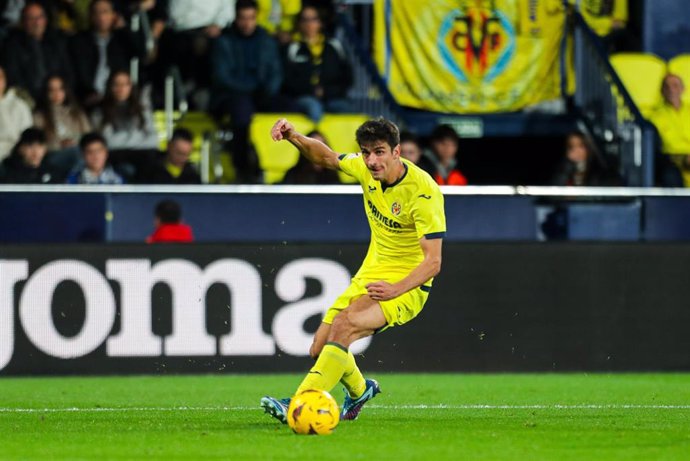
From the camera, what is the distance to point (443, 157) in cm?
1463

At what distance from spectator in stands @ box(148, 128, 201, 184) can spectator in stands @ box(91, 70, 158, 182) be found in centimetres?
47

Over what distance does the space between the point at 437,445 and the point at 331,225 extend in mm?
6344

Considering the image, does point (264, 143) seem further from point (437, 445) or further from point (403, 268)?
point (437, 445)

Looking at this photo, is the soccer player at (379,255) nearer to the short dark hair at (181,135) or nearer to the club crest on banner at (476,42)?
the short dark hair at (181,135)

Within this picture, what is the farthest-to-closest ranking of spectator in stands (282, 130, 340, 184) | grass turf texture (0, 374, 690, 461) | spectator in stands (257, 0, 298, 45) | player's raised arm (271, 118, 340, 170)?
spectator in stands (257, 0, 298, 45) < spectator in stands (282, 130, 340, 184) < player's raised arm (271, 118, 340, 170) < grass turf texture (0, 374, 690, 461)

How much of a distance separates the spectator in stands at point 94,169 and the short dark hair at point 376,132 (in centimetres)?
607

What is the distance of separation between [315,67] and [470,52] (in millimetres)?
1990

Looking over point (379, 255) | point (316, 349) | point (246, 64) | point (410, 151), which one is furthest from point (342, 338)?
point (246, 64)

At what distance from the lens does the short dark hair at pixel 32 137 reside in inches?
569

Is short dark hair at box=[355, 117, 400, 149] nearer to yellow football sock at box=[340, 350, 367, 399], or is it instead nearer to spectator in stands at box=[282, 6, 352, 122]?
yellow football sock at box=[340, 350, 367, 399]

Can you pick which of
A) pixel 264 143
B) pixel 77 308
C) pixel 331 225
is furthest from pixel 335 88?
pixel 77 308

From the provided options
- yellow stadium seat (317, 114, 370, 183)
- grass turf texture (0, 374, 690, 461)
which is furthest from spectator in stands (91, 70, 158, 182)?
grass turf texture (0, 374, 690, 461)

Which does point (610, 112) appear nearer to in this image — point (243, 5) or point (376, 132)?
point (243, 5)

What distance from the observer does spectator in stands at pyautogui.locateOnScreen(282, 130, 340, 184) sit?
14414 millimetres
